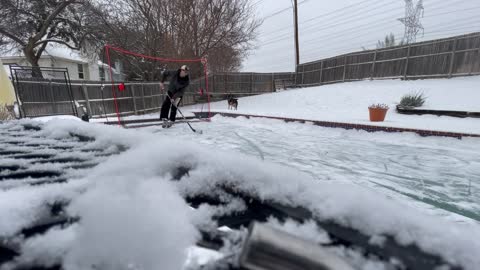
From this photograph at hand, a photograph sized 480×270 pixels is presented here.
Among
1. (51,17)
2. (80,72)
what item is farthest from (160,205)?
(80,72)

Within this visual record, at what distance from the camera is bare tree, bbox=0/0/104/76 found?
14.0 m

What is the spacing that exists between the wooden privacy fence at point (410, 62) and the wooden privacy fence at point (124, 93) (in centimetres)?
466

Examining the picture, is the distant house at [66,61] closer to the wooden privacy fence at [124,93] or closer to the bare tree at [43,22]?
the bare tree at [43,22]

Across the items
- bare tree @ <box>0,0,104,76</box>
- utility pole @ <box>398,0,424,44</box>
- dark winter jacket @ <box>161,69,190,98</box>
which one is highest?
utility pole @ <box>398,0,424,44</box>

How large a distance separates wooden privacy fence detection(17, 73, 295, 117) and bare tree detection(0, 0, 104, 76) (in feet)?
16.6

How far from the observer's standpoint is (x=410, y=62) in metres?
13.7

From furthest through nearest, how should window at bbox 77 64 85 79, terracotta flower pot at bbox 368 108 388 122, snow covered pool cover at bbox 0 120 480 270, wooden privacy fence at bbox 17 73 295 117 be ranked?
window at bbox 77 64 85 79 → wooden privacy fence at bbox 17 73 295 117 → terracotta flower pot at bbox 368 108 388 122 → snow covered pool cover at bbox 0 120 480 270

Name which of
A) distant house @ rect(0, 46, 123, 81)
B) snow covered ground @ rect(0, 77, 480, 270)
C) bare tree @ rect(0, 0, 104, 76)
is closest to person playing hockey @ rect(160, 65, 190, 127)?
snow covered ground @ rect(0, 77, 480, 270)

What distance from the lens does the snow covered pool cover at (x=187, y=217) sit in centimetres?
45

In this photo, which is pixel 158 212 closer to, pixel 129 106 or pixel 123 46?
pixel 129 106

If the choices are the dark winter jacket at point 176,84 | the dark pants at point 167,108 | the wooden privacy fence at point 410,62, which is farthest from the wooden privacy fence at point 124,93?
the wooden privacy fence at point 410,62

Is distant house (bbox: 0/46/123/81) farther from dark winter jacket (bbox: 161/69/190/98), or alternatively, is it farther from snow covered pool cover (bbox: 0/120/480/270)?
snow covered pool cover (bbox: 0/120/480/270)

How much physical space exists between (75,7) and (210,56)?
7.72 m

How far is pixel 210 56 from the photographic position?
1717cm
